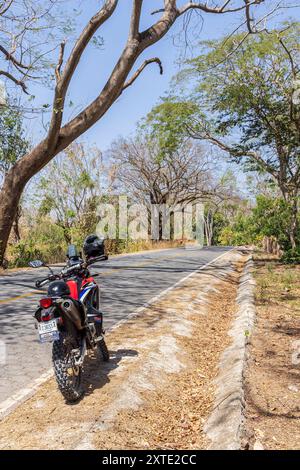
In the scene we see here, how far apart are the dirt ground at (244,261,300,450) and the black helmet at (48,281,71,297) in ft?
6.76

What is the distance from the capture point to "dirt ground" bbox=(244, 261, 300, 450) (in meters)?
3.62

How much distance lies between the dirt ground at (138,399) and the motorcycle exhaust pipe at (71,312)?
0.76m

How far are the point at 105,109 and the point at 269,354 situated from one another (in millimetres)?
7857

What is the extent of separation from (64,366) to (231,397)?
165cm

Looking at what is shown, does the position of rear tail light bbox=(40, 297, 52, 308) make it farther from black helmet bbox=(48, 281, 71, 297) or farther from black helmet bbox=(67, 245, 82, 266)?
black helmet bbox=(67, 245, 82, 266)

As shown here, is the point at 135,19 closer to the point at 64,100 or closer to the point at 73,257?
the point at 64,100

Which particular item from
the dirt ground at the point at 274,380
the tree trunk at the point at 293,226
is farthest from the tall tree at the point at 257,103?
the dirt ground at the point at 274,380

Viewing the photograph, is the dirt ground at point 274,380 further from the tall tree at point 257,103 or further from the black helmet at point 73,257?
the tall tree at point 257,103

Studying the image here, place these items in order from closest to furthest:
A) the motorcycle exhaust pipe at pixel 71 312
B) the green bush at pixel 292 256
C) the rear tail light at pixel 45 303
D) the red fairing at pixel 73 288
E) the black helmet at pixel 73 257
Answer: the rear tail light at pixel 45 303 < the motorcycle exhaust pipe at pixel 71 312 < the red fairing at pixel 73 288 < the black helmet at pixel 73 257 < the green bush at pixel 292 256

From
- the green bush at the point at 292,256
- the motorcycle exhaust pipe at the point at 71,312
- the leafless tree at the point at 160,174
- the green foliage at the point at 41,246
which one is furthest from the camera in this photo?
the leafless tree at the point at 160,174

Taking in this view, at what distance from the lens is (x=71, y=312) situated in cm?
434

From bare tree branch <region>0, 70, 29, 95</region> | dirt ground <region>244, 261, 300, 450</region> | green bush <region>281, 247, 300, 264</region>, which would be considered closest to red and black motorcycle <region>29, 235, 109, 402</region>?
dirt ground <region>244, 261, 300, 450</region>

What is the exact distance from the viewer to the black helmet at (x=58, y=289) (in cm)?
435

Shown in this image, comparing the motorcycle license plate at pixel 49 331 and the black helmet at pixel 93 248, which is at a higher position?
the black helmet at pixel 93 248
